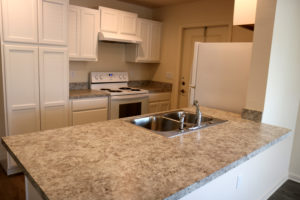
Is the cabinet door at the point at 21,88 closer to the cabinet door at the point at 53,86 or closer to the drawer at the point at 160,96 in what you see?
the cabinet door at the point at 53,86

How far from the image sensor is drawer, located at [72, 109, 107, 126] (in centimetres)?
331

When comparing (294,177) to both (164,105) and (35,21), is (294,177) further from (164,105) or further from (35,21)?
(35,21)

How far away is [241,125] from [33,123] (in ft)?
7.71

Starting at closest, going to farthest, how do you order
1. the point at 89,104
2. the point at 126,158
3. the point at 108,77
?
the point at 126,158 < the point at 89,104 < the point at 108,77

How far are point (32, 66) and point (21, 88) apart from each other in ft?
0.92

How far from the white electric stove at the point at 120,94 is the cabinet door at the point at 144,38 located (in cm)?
49

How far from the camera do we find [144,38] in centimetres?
441

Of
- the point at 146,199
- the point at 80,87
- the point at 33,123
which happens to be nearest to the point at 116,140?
the point at 146,199

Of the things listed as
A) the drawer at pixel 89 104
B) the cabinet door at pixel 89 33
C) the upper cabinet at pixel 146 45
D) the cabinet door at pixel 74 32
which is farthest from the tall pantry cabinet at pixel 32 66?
the upper cabinet at pixel 146 45

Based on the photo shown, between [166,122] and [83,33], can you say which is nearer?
[166,122]

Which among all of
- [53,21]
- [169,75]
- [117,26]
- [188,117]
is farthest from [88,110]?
[169,75]

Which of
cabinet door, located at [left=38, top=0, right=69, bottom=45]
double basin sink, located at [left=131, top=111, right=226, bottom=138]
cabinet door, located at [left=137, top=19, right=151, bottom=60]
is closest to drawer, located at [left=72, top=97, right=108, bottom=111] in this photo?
cabinet door, located at [left=38, top=0, right=69, bottom=45]

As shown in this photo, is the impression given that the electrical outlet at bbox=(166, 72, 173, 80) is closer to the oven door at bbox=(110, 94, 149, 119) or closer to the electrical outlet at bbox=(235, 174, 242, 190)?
the oven door at bbox=(110, 94, 149, 119)

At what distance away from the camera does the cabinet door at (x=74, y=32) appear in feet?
11.3
